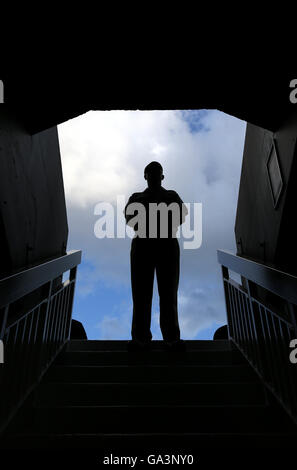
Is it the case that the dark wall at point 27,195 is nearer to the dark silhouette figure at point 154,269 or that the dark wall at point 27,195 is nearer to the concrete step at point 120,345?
the dark silhouette figure at point 154,269

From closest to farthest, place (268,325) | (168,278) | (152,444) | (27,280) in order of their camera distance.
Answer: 1. (152,444)
2. (27,280)
3. (268,325)
4. (168,278)

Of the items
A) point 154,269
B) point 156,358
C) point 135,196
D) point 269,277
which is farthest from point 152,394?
point 135,196

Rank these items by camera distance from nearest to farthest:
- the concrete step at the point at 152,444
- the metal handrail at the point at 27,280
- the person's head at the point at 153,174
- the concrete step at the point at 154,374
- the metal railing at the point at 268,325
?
the concrete step at the point at 152,444 → the metal handrail at the point at 27,280 → the metal railing at the point at 268,325 → the concrete step at the point at 154,374 → the person's head at the point at 153,174

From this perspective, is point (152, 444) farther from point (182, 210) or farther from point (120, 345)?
point (182, 210)

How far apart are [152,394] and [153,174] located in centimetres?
198

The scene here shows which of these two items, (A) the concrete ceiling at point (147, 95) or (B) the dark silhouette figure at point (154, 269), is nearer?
(A) the concrete ceiling at point (147, 95)

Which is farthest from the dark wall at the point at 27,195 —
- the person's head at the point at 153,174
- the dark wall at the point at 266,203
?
the dark wall at the point at 266,203

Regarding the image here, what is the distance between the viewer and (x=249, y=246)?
294 cm

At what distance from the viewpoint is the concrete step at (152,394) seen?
179 centimetres

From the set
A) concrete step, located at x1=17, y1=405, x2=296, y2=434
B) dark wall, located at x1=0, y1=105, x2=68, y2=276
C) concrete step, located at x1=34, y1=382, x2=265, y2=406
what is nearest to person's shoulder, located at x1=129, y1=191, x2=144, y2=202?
dark wall, located at x1=0, y1=105, x2=68, y2=276

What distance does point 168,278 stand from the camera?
274cm

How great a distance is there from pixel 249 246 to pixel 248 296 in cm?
87

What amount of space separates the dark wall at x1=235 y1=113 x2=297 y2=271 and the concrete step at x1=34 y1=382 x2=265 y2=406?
864mm
